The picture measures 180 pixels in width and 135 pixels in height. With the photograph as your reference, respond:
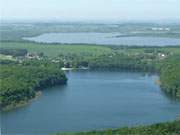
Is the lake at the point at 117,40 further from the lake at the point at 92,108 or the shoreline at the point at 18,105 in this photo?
the shoreline at the point at 18,105

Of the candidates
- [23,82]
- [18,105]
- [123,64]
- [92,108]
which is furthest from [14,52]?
[92,108]

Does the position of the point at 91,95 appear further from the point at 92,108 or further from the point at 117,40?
the point at 117,40

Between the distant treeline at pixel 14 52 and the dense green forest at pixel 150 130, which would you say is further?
the distant treeline at pixel 14 52

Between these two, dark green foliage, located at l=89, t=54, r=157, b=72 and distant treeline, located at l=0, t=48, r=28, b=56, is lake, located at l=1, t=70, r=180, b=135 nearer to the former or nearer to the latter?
dark green foliage, located at l=89, t=54, r=157, b=72

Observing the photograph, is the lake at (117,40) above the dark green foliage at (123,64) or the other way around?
the other way around

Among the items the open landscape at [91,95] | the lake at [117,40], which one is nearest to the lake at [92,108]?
the open landscape at [91,95]

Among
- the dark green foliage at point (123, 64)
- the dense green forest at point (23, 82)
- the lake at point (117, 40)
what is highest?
the dense green forest at point (23, 82)

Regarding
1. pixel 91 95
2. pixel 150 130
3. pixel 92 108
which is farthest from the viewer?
pixel 91 95
